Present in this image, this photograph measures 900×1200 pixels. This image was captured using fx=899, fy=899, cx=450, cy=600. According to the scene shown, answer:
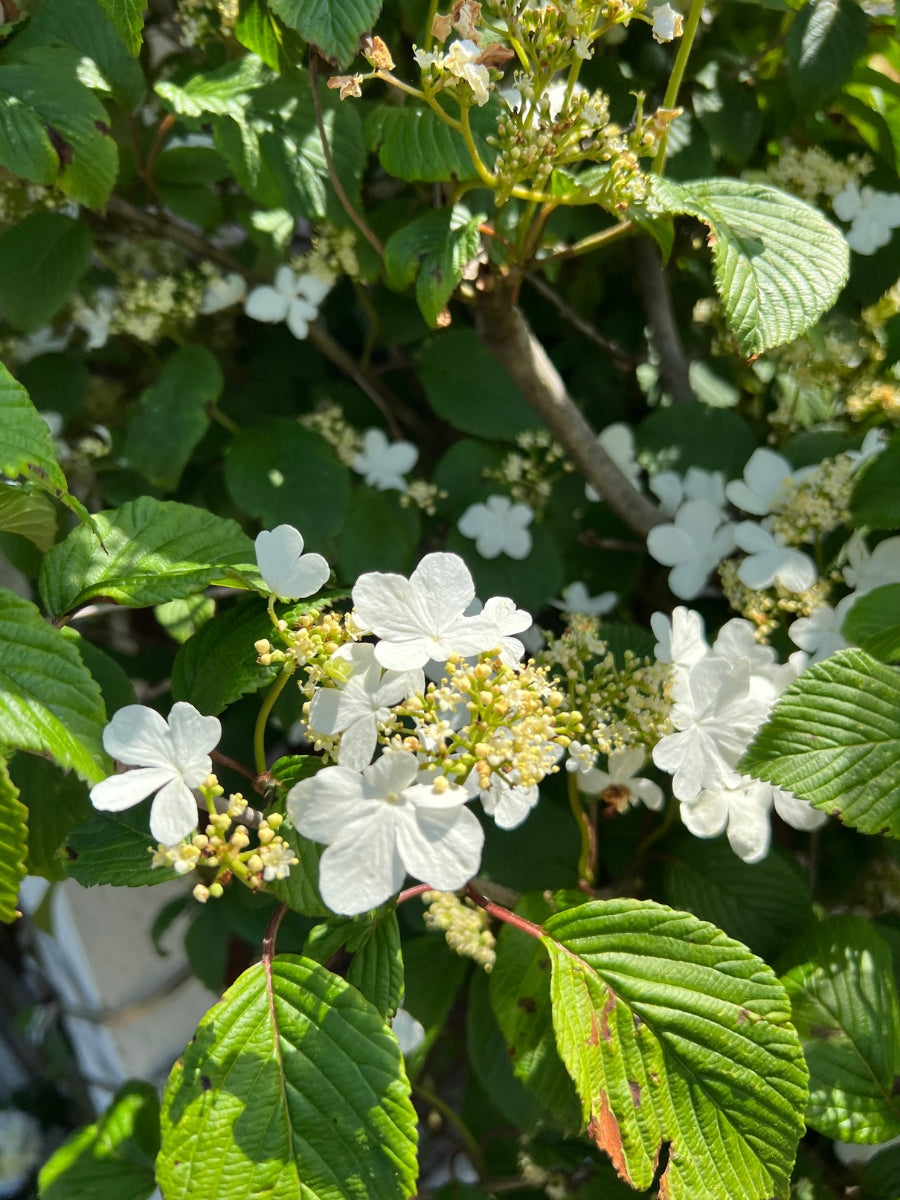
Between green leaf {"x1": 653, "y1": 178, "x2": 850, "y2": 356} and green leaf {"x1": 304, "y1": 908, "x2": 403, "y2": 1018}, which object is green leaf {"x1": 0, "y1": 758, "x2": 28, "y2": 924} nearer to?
green leaf {"x1": 304, "y1": 908, "x2": 403, "y2": 1018}

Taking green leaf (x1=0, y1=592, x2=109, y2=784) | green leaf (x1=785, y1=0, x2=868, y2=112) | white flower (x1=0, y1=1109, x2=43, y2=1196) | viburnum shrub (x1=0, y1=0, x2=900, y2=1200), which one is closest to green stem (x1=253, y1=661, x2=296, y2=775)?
viburnum shrub (x1=0, y1=0, x2=900, y2=1200)

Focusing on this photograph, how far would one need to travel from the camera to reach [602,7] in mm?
579

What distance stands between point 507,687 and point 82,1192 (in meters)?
0.86

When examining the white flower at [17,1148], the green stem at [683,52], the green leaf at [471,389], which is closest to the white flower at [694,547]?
the green leaf at [471,389]

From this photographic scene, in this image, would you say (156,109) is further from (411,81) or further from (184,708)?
(184,708)

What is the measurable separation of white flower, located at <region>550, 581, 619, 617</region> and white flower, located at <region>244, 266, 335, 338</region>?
1.31 ft

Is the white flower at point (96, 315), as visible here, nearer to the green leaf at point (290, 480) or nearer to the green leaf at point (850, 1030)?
the green leaf at point (290, 480)

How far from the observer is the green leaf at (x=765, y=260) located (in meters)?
0.66

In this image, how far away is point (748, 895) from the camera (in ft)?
2.76

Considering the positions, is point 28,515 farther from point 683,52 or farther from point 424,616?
point 683,52

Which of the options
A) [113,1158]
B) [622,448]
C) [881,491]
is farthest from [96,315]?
[113,1158]

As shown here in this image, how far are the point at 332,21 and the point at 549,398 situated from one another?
37 cm

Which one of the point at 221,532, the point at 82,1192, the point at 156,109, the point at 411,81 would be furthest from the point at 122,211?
the point at 82,1192

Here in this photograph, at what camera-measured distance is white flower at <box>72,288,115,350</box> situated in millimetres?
976
